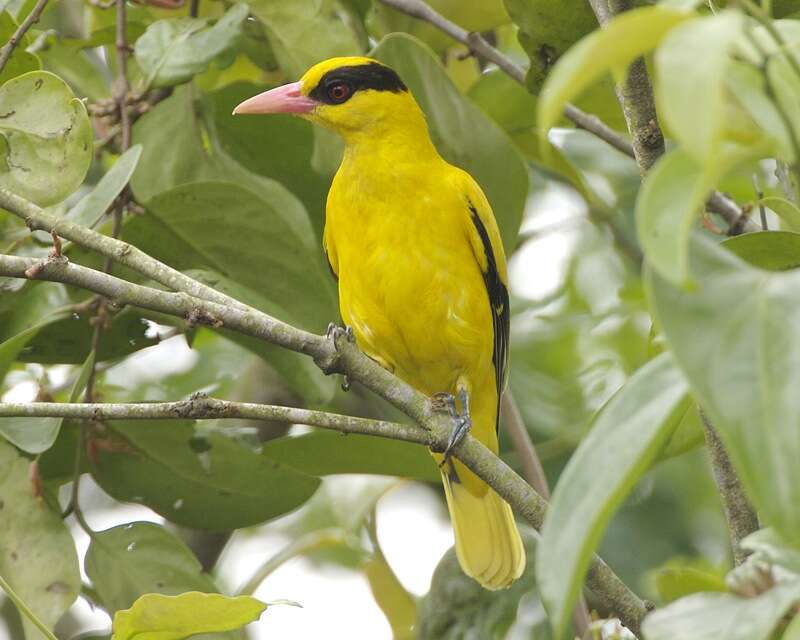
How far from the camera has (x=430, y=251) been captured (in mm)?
3129

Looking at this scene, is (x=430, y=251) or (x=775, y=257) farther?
(x=430, y=251)

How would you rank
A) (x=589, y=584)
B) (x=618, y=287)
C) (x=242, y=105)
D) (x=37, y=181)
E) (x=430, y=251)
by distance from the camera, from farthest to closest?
(x=618, y=287) → (x=430, y=251) → (x=242, y=105) → (x=37, y=181) → (x=589, y=584)

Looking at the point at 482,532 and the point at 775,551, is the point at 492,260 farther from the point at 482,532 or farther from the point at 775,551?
the point at 775,551

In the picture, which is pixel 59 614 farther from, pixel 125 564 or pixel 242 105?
pixel 242 105

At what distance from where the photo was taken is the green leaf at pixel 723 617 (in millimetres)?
1116

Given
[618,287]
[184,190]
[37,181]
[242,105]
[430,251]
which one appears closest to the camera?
[37,181]

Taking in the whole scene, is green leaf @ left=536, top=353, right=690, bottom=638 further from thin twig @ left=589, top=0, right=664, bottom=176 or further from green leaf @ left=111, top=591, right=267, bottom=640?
thin twig @ left=589, top=0, right=664, bottom=176

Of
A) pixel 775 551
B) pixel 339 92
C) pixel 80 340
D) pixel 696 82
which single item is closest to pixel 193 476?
pixel 80 340

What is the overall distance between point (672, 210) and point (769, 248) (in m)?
0.87

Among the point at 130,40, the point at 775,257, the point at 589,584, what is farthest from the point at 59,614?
the point at 130,40

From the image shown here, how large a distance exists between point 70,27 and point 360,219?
1.24 metres

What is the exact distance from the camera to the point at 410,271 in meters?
3.10

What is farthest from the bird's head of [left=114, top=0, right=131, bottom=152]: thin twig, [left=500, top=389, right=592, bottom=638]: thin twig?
[left=500, top=389, right=592, bottom=638]: thin twig

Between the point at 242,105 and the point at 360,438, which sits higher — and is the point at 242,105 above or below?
above
